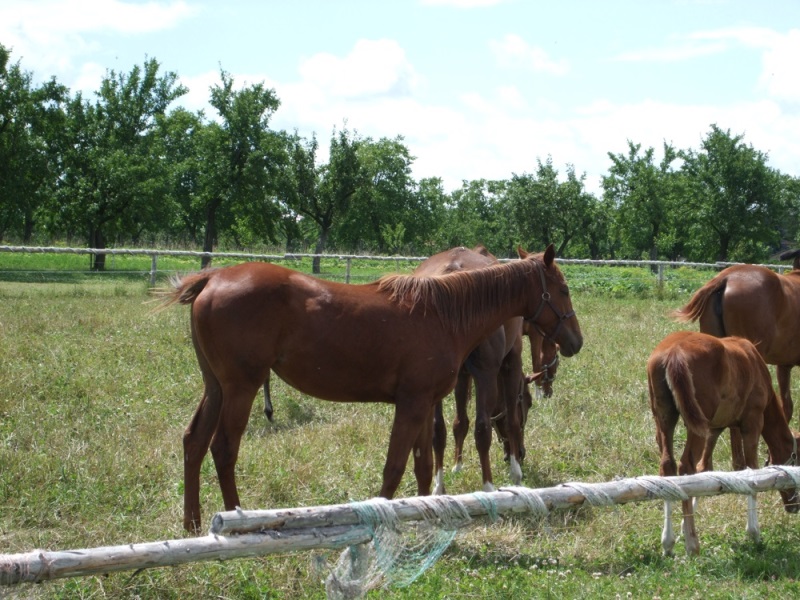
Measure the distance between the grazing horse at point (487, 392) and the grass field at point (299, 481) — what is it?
0.28 meters

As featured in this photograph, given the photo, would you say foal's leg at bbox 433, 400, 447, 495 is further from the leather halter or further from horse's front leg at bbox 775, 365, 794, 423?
horse's front leg at bbox 775, 365, 794, 423

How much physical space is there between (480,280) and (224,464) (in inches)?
85.0

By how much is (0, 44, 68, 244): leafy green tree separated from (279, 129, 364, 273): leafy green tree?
42.6ft

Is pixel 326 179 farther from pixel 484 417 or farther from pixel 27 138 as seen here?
pixel 484 417

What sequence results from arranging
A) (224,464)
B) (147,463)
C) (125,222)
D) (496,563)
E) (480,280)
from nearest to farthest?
1. (496,563)
2. (224,464)
3. (480,280)
4. (147,463)
5. (125,222)

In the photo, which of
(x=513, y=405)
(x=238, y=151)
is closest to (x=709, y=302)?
(x=513, y=405)

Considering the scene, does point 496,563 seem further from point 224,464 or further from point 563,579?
point 224,464

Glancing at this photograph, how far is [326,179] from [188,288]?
41.1 m

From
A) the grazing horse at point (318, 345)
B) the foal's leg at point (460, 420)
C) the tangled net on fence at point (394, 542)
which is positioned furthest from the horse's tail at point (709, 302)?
the tangled net on fence at point (394, 542)

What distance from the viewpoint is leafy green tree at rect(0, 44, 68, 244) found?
106 ft

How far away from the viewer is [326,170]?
46375 millimetres

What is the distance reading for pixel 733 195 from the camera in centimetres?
4566

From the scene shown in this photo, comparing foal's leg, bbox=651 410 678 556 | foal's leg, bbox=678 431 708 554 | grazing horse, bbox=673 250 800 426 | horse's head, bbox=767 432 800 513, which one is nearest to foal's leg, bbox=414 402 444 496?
foal's leg, bbox=651 410 678 556

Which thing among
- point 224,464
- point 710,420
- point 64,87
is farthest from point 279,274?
point 64,87
